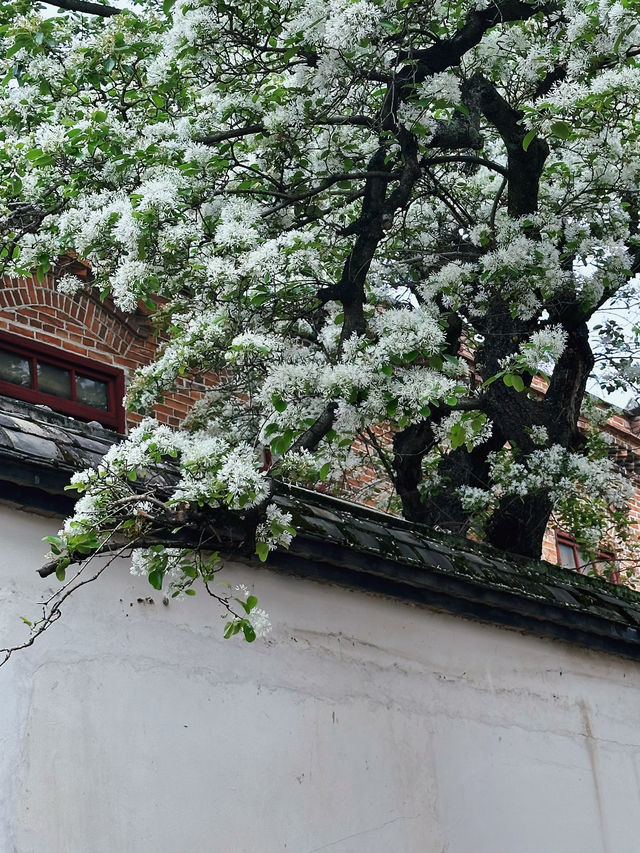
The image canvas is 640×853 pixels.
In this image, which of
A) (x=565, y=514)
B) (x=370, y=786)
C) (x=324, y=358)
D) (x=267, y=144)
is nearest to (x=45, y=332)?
(x=267, y=144)

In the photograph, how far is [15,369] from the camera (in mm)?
8969

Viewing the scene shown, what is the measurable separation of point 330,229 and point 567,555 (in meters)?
8.67

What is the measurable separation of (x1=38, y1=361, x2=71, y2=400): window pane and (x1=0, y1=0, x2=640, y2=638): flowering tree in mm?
1564

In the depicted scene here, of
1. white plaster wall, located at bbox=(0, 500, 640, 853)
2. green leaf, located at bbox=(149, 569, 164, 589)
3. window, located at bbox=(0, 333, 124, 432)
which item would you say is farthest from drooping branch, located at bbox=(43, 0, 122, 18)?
green leaf, located at bbox=(149, 569, 164, 589)

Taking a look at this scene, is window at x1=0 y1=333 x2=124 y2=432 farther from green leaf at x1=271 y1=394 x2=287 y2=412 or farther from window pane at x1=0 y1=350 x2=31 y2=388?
green leaf at x1=271 y1=394 x2=287 y2=412

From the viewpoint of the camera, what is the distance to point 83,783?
4.16m

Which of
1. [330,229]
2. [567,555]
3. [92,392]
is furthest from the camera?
[567,555]

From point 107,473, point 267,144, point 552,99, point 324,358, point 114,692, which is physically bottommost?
point 114,692

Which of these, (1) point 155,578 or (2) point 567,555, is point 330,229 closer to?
(1) point 155,578

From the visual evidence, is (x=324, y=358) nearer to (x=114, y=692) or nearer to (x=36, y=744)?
(x=114, y=692)

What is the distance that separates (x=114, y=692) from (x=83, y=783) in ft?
1.29

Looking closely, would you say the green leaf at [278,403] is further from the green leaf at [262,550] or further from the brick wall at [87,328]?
the brick wall at [87,328]

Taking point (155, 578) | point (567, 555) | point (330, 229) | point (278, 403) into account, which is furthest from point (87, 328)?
point (567, 555)

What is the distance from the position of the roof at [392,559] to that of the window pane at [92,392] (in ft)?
13.2
